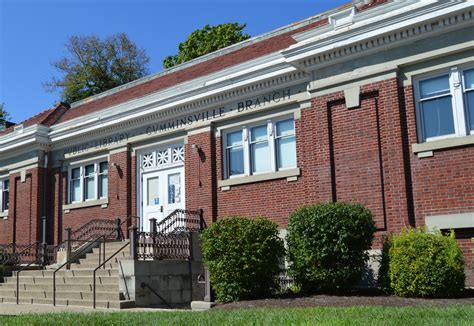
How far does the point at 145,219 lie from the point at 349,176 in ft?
26.8

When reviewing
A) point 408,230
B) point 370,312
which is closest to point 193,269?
point 408,230

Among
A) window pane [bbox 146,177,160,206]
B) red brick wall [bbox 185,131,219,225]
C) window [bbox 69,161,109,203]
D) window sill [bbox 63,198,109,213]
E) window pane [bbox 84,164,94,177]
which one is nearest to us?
red brick wall [bbox 185,131,219,225]

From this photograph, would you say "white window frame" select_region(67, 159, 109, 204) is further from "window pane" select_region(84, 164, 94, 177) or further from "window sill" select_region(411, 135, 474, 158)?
"window sill" select_region(411, 135, 474, 158)

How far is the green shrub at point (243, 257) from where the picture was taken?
39.0 feet

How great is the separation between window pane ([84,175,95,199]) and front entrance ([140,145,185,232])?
2809 millimetres

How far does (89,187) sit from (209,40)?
828 inches

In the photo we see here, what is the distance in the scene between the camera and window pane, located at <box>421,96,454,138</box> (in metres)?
12.5

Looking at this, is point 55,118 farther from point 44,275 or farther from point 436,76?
point 436,76

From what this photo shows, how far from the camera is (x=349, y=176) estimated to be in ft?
44.0

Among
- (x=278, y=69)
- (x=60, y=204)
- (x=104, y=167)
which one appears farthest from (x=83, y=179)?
(x=278, y=69)

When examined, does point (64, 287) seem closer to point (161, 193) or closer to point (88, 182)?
point (161, 193)

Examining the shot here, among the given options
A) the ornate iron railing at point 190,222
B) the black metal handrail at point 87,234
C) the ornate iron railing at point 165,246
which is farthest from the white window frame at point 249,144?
the black metal handrail at point 87,234

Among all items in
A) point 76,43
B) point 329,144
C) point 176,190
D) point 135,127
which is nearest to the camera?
point 329,144

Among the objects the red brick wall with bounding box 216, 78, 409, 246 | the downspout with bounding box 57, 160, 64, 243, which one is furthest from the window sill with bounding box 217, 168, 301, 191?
the downspout with bounding box 57, 160, 64, 243
